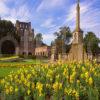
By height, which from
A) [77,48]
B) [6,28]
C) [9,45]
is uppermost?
[6,28]

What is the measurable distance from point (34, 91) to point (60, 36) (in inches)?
2774

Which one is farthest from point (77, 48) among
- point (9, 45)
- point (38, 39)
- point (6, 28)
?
point (38, 39)


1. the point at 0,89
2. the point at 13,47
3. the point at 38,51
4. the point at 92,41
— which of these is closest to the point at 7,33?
the point at 13,47

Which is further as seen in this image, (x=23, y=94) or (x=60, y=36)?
(x=60, y=36)

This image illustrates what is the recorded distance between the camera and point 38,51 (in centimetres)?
9538

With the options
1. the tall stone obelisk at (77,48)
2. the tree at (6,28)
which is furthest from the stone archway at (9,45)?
the tall stone obelisk at (77,48)

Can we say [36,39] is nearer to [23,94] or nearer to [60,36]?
[60,36]

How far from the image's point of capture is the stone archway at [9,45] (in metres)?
81.3

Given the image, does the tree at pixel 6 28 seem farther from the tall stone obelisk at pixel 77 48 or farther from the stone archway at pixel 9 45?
the tall stone obelisk at pixel 77 48

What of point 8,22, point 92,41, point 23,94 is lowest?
point 23,94

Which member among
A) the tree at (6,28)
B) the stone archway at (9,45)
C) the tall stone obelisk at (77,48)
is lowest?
the tall stone obelisk at (77,48)

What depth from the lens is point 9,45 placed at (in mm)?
83688

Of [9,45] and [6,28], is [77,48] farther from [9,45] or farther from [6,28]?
[6,28]

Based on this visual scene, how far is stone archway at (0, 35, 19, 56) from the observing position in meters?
81.3
